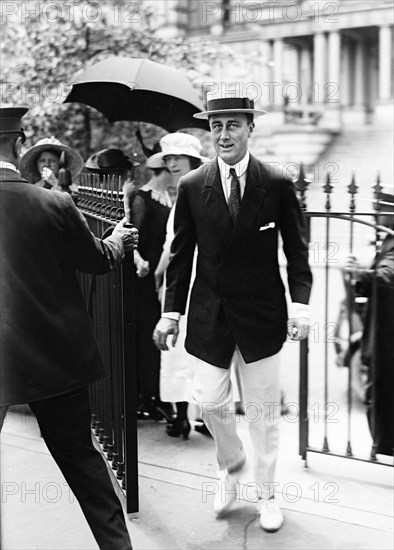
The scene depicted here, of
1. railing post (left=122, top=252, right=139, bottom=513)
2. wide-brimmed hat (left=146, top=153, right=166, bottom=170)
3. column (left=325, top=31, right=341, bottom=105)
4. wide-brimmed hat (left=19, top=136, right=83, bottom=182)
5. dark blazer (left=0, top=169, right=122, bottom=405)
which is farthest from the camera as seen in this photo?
column (left=325, top=31, right=341, bottom=105)

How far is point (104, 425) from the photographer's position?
4680mm

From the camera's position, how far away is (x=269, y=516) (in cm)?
403

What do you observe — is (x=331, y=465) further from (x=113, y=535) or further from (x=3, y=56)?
(x=3, y=56)

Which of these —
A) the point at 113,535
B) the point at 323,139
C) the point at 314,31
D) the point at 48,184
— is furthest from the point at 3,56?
the point at 314,31

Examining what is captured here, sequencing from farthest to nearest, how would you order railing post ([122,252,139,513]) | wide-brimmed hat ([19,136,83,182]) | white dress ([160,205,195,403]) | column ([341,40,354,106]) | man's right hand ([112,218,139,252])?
column ([341,40,354,106]) → wide-brimmed hat ([19,136,83,182]) → white dress ([160,205,195,403]) → railing post ([122,252,139,513]) → man's right hand ([112,218,139,252])

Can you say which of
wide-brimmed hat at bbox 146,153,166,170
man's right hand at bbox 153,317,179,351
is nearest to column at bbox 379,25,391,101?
wide-brimmed hat at bbox 146,153,166,170

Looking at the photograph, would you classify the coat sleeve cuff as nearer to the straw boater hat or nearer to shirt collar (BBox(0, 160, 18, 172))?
shirt collar (BBox(0, 160, 18, 172))

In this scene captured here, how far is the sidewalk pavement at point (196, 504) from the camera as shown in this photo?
391 centimetres

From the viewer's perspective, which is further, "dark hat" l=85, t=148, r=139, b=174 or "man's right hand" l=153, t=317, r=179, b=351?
"dark hat" l=85, t=148, r=139, b=174

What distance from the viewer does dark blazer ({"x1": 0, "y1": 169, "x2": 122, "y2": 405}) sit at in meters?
3.25

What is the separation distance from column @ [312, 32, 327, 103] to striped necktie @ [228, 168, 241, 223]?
27.5m

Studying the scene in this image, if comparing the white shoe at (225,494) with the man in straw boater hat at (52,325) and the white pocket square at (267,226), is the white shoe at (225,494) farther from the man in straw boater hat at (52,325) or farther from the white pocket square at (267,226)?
the white pocket square at (267,226)

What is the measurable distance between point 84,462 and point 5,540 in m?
0.80

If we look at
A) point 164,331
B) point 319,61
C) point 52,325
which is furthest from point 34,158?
point 319,61
